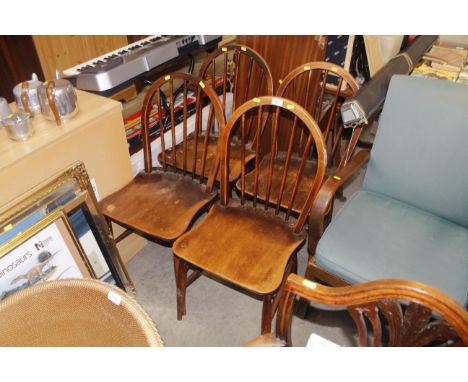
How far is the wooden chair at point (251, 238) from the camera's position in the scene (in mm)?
1270

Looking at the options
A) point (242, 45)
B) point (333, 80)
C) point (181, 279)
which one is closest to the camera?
point (181, 279)

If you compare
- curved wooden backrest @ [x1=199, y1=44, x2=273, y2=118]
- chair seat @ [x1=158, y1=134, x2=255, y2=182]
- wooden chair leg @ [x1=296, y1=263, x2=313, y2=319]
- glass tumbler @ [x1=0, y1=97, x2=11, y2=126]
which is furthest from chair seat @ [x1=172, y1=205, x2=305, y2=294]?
glass tumbler @ [x1=0, y1=97, x2=11, y2=126]

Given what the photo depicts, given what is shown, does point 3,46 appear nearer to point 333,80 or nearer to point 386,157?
point 333,80

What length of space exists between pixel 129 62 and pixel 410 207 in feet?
4.74

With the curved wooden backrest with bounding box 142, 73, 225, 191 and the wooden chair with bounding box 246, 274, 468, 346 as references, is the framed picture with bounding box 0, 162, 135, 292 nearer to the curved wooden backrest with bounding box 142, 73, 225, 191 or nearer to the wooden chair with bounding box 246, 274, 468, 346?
the curved wooden backrest with bounding box 142, 73, 225, 191

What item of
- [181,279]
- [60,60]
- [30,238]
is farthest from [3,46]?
[181,279]

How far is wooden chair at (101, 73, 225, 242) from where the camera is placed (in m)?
1.47

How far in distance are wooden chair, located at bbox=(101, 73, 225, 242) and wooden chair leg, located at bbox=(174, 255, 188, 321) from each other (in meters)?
0.11

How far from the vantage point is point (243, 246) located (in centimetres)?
138

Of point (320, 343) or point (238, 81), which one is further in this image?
point (238, 81)

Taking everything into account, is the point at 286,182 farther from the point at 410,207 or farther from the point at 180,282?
the point at 180,282

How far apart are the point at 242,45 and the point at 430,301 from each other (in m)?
1.45

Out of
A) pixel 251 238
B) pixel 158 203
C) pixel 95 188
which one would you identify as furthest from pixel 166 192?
pixel 251 238
